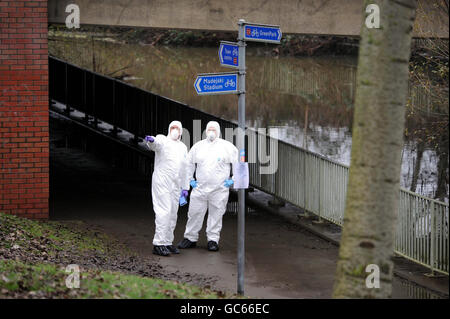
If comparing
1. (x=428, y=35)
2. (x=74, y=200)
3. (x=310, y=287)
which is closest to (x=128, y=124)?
(x=74, y=200)

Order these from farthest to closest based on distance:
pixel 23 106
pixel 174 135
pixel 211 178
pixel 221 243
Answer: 1. pixel 23 106
2. pixel 221 243
3. pixel 211 178
4. pixel 174 135

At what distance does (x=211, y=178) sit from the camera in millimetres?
12477

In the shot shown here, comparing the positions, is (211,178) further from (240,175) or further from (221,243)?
(240,175)

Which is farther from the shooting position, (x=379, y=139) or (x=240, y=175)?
(x=240, y=175)

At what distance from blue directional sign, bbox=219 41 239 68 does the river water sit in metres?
10.1

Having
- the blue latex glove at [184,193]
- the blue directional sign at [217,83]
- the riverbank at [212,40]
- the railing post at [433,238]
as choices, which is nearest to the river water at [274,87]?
the riverbank at [212,40]

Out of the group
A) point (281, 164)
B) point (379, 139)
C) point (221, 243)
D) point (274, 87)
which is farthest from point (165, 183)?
point (274, 87)

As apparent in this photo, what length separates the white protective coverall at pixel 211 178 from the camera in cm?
1248

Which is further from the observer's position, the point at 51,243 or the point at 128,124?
the point at 128,124

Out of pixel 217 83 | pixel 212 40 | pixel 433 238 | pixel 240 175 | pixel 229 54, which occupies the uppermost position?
pixel 212 40

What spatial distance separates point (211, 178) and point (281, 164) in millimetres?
2698

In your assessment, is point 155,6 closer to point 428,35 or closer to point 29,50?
point 29,50

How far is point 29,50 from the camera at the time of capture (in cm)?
1327
